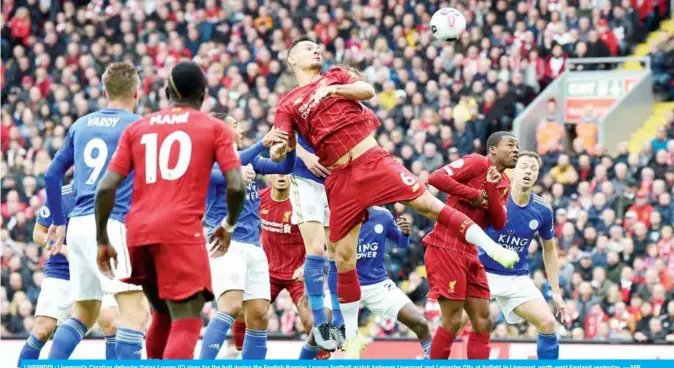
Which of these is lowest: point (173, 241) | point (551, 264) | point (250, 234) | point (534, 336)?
point (534, 336)

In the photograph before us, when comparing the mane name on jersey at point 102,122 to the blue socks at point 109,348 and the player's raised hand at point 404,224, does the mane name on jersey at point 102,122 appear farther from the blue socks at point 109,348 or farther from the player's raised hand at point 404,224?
the player's raised hand at point 404,224

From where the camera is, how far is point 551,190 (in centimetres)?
1978

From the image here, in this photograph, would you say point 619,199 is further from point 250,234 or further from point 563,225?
point 250,234

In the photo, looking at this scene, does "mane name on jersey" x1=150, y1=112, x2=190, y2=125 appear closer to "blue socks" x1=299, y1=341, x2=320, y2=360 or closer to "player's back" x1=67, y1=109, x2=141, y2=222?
"player's back" x1=67, y1=109, x2=141, y2=222

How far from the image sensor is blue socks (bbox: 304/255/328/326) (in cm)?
1285

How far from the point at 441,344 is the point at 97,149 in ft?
12.5

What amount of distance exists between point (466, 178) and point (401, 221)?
2.17m

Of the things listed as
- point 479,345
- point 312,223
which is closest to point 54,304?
point 312,223

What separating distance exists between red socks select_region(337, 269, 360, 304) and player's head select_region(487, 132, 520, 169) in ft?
6.17

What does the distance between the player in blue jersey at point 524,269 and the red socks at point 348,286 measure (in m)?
2.05

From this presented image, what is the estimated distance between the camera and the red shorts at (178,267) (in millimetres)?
9336

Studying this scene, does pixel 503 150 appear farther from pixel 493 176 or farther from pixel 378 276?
pixel 378 276

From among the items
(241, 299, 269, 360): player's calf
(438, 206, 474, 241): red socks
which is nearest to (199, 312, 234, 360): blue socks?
(241, 299, 269, 360): player's calf

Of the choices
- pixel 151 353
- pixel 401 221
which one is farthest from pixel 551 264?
pixel 151 353
